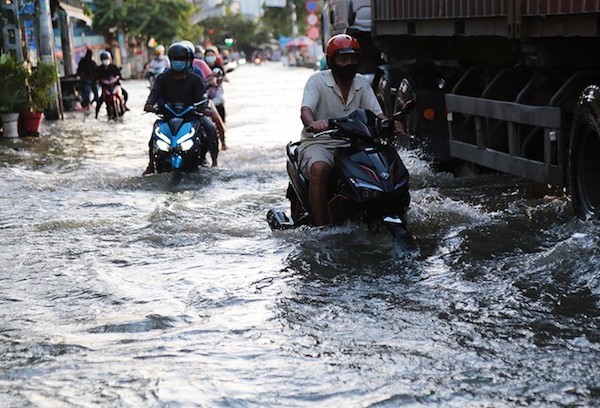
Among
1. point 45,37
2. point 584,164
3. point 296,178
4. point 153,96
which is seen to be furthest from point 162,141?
point 45,37

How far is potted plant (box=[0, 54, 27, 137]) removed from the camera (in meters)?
18.7

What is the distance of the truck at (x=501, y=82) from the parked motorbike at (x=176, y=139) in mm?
2342

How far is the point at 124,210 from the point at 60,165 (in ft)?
16.8

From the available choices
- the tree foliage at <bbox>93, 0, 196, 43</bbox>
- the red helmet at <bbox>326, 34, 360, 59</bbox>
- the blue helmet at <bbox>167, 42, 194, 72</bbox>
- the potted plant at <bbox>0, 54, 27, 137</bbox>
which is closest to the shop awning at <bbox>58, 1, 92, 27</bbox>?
the potted plant at <bbox>0, 54, 27, 137</bbox>

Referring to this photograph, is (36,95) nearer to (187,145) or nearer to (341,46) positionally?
(187,145)

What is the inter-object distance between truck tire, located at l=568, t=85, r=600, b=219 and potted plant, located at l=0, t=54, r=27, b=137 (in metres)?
12.9

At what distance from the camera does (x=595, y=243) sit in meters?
7.00

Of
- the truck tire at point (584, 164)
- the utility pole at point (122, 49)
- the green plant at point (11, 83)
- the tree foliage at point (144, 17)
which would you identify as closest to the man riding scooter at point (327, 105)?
the truck tire at point (584, 164)

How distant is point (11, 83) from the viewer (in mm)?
18875

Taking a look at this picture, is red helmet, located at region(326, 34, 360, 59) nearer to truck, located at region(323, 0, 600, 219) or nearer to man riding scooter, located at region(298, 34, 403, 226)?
man riding scooter, located at region(298, 34, 403, 226)

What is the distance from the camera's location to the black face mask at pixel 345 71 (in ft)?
26.0

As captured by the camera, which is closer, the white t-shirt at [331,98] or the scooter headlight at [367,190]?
the scooter headlight at [367,190]

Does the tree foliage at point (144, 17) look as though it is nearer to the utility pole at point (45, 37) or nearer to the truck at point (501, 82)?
the utility pole at point (45, 37)

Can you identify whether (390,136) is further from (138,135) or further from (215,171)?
(138,135)
